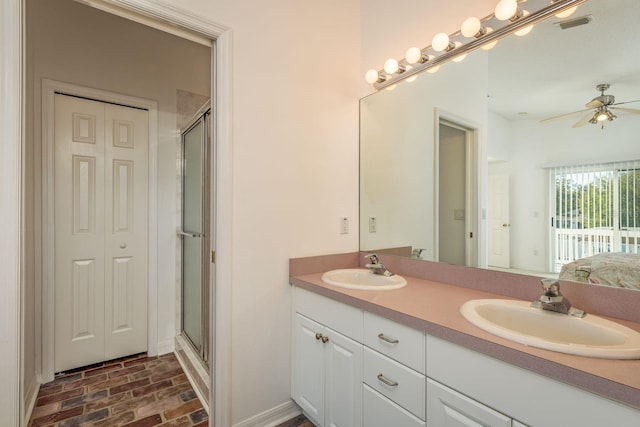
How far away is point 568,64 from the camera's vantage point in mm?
1154

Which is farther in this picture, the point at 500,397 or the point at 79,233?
the point at 79,233

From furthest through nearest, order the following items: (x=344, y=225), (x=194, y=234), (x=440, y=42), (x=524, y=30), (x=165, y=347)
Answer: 1. (x=165, y=347)
2. (x=194, y=234)
3. (x=344, y=225)
4. (x=440, y=42)
5. (x=524, y=30)

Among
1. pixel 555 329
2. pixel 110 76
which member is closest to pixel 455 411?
pixel 555 329

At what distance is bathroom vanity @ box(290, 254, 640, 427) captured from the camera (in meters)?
0.70

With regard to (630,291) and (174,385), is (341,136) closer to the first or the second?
(630,291)

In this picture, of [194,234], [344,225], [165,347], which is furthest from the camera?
[165,347]

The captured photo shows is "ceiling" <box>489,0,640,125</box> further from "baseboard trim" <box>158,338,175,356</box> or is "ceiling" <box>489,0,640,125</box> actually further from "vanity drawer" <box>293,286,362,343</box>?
"baseboard trim" <box>158,338,175,356</box>

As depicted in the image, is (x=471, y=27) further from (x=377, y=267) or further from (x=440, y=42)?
(x=377, y=267)

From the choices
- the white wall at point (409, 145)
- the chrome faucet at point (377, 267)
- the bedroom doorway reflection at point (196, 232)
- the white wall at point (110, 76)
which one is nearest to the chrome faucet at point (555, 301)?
the white wall at point (409, 145)

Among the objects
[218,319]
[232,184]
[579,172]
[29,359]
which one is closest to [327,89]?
[232,184]

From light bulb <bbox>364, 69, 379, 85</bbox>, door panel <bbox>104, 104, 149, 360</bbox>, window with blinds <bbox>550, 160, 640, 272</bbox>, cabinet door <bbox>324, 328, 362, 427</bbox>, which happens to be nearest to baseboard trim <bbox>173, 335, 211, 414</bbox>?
door panel <bbox>104, 104, 149, 360</bbox>

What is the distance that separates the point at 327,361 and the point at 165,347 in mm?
1691

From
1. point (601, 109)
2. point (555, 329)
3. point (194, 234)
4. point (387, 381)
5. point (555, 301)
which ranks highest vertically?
point (601, 109)

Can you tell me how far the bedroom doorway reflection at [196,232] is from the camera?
202 centimetres
